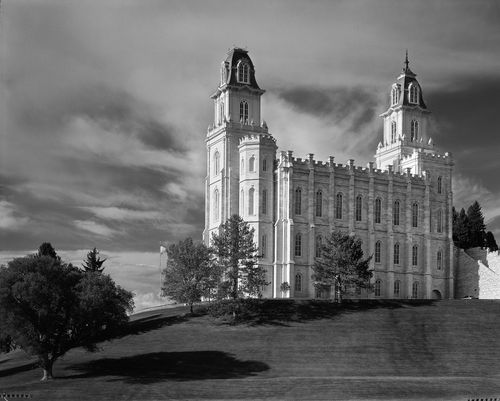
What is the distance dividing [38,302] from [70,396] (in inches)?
464

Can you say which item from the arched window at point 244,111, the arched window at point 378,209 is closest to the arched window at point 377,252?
the arched window at point 378,209

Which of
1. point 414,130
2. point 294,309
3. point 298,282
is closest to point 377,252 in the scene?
point 298,282

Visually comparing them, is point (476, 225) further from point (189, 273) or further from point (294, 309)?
point (189, 273)

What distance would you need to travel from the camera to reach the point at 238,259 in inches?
3420

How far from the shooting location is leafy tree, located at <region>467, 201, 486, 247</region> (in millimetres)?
123438

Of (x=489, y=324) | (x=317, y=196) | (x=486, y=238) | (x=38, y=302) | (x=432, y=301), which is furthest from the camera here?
(x=486, y=238)

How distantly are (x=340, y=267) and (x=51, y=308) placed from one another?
99.1ft

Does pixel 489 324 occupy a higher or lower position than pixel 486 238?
lower

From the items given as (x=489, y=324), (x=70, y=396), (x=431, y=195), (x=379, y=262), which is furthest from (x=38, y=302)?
(x=431, y=195)

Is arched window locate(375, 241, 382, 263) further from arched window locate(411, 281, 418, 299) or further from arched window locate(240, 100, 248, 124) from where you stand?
Answer: arched window locate(240, 100, 248, 124)

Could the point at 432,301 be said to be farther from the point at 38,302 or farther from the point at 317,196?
the point at 38,302

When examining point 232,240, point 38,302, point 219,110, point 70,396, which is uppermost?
point 219,110

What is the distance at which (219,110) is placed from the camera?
10506 cm

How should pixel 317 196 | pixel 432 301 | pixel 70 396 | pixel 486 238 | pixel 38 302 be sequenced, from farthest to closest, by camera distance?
pixel 486 238, pixel 317 196, pixel 432 301, pixel 38 302, pixel 70 396
